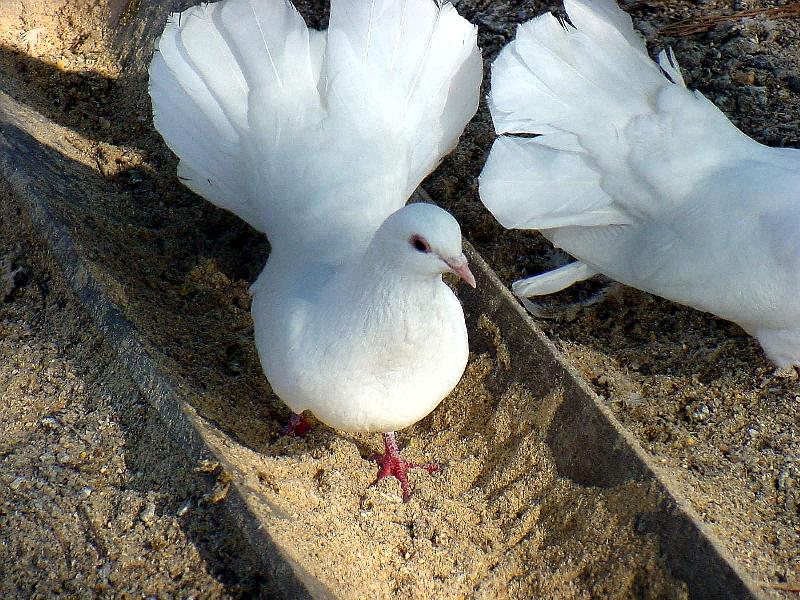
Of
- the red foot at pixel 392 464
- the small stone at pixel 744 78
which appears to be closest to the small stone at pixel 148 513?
the red foot at pixel 392 464

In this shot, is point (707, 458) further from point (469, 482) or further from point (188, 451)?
point (188, 451)

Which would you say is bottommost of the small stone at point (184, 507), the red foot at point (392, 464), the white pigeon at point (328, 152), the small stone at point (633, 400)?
the small stone at point (633, 400)

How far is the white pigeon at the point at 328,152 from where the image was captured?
264cm

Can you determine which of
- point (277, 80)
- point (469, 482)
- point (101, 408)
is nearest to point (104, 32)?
point (277, 80)

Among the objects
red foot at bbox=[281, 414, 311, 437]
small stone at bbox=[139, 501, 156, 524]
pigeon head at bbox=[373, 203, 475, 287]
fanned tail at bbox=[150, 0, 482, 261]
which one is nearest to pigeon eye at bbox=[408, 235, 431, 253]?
pigeon head at bbox=[373, 203, 475, 287]

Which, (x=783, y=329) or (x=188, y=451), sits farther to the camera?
(x=783, y=329)

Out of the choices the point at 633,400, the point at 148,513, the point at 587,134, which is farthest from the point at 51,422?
the point at 587,134

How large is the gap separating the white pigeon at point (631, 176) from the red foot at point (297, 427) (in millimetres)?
1014

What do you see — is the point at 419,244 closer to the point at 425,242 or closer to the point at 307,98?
the point at 425,242

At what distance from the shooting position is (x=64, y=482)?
271cm

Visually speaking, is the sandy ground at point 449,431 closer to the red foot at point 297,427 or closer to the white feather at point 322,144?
the red foot at point 297,427

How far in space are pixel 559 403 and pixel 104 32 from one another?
3.60m

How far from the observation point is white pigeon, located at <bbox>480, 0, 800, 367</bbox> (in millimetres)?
3168

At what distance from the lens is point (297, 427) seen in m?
3.09
